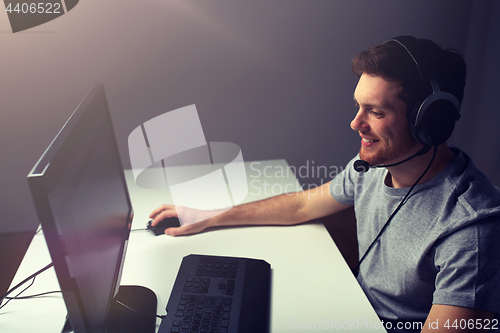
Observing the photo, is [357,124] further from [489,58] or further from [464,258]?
[489,58]

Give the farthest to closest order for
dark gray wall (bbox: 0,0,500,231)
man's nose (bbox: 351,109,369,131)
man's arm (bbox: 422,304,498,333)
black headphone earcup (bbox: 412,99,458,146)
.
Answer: dark gray wall (bbox: 0,0,500,231) → man's nose (bbox: 351,109,369,131) → black headphone earcup (bbox: 412,99,458,146) → man's arm (bbox: 422,304,498,333)

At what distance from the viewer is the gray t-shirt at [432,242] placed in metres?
0.68

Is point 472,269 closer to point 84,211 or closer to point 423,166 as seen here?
point 423,166

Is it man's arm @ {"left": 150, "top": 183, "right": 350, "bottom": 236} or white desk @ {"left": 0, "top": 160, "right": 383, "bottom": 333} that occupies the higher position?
man's arm @ {"left": 150, "top": 183, "right": 350, "bottom": 236}

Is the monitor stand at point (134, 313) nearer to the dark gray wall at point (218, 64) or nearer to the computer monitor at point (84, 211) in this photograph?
the computer monitor at point (84, 211)

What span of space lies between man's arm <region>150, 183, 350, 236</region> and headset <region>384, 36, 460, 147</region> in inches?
15.3

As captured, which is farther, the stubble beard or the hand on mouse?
the hand on mouse

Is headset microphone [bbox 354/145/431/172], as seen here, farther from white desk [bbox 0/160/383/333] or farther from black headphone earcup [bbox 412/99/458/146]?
white desk [bbox 0/160/383/333]

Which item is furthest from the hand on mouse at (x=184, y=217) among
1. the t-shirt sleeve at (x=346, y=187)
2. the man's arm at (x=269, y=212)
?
the t-shirt sleeve at (x=346, y=187)

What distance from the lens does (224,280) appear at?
0.79 m

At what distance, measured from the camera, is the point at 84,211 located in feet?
1.80

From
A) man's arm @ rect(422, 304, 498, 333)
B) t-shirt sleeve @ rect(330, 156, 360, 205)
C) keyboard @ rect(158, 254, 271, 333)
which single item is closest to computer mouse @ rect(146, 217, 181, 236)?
keyboard @ rect(158, 254, 271, 333)

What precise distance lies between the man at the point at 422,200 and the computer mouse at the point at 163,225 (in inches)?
23.3

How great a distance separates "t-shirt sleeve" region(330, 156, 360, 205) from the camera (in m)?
1.08
